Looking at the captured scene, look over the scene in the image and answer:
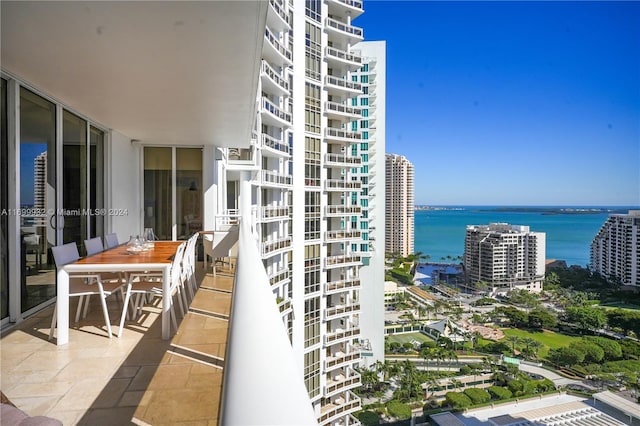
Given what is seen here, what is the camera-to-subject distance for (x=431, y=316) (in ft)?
126

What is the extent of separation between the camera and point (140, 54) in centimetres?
309

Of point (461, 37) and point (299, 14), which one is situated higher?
point (461, 37)

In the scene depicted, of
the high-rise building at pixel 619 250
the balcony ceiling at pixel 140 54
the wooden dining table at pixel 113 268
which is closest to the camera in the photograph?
the balcony ceiling at pixel 140 54

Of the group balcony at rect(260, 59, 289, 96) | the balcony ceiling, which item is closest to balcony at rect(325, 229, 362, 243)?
balcony at rect(260, 59, 289, 96)

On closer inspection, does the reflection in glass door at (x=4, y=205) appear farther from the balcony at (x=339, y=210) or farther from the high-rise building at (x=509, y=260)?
the high-rise building at (x=509, y=260)

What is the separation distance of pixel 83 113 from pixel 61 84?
5.13 feet

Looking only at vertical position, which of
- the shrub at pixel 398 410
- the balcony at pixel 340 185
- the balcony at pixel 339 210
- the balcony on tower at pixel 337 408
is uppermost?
the balcony at pixel 340 185

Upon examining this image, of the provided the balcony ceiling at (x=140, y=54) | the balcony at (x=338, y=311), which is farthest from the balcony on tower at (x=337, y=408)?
the balcony ceiling at (x=140, y=54)

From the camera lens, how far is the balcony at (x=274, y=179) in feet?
54.6

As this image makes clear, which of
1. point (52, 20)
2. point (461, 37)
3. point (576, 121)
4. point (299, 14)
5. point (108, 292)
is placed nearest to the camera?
point (52, 20)

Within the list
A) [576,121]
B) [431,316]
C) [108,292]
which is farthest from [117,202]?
[576,121]

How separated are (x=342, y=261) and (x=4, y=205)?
1666cm

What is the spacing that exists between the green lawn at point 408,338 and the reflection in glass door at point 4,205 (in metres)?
33.3

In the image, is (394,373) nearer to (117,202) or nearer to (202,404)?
(117,202)
